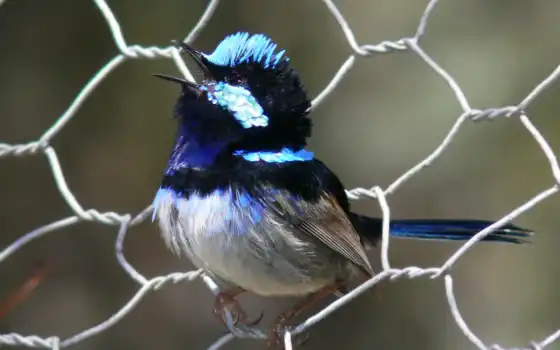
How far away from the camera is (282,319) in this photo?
1.30 meters

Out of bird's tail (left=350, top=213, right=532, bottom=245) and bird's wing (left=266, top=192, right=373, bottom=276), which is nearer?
bird's wing (left=266, top=192, right=373, bottom=276)

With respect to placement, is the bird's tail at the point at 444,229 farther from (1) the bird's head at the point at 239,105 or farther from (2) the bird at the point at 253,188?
(1) the bird's head at the point at 239,105

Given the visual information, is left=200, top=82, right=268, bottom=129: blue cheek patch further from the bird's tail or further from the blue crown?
the bird's tail

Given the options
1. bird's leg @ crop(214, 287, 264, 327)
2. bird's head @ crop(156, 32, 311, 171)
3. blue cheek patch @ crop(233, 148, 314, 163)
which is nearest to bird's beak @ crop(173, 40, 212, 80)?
bird's head @ crop(156, 32, 311, 171)

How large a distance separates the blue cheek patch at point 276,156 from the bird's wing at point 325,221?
0.18 feet

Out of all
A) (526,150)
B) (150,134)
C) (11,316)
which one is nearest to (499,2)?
(526,150)

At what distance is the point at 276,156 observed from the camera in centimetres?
119

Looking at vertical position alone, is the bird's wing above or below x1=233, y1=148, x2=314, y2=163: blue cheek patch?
below

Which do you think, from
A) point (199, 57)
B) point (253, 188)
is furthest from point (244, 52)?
point (253, 188)

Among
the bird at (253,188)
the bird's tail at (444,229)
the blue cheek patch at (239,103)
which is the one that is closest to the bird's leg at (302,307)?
the bird at (253,188)

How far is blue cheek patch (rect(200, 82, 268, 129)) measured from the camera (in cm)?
119

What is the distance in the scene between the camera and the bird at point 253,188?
113 centimetres

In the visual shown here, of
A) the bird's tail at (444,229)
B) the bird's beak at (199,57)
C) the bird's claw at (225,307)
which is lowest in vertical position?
the bird's claw at (225,307)

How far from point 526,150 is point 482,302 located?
0.38 metres
